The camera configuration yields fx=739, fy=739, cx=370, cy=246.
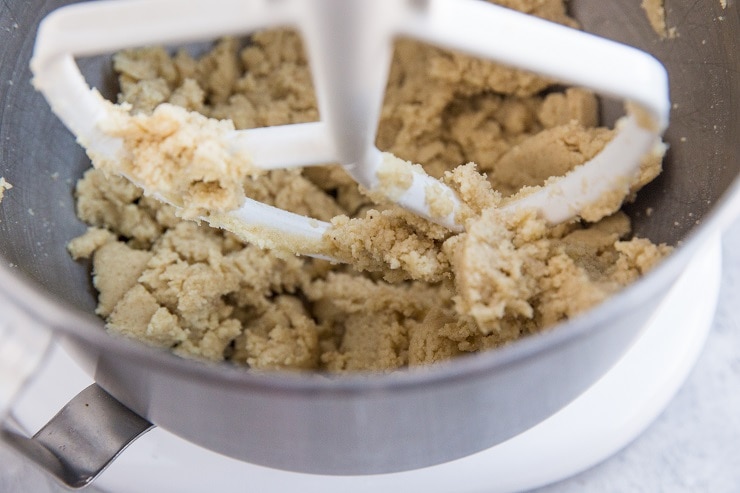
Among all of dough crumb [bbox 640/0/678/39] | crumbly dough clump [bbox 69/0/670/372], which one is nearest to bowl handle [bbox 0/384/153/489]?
crumbly dough clump [bbox 69/0/670/372]

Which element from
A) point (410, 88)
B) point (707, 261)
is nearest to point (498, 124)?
point (410, 88)

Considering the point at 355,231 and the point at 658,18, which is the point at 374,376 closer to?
the point at 355,231

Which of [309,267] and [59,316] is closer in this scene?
[59,316]

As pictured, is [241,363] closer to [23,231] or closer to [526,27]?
[23,231]

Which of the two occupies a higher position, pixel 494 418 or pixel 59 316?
pixel 59 316

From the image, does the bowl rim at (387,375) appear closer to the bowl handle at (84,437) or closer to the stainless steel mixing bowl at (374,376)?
the stainless steel mixing bowl at (374,376)

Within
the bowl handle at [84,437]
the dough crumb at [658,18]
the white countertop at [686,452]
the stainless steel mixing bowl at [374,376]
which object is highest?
the dough crumb at [658,18]

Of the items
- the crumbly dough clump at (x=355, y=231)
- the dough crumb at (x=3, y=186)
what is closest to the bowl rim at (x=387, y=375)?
the crumbly dough clump at (x=355, y=231)
